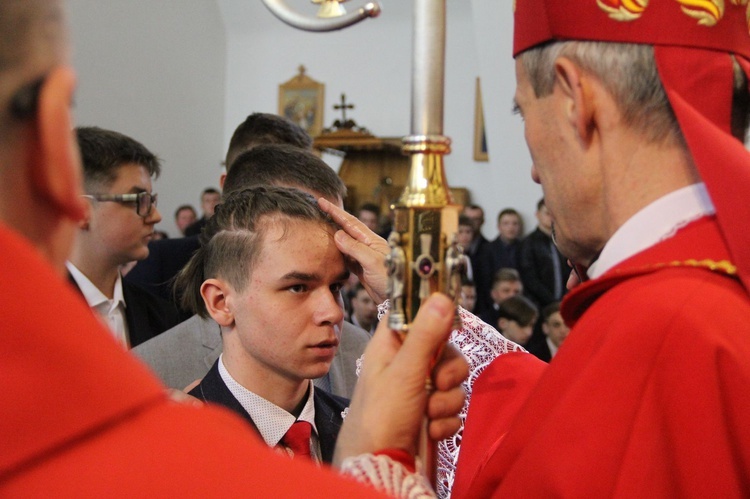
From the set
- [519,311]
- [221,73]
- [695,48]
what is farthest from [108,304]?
[221,73]

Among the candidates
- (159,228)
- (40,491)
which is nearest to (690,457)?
(40,491)

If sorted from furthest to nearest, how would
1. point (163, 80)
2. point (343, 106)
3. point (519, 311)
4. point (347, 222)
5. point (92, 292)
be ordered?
point (163, 80) < point (343, 106) < point (519, 311) < point (92, 292) < point (347, 222)

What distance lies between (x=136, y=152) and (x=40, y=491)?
3438 mm

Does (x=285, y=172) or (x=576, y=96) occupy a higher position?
(x=576, y=96)

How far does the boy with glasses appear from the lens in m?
3.70

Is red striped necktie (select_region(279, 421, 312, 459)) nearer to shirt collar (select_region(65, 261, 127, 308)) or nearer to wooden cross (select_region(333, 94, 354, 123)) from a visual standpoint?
shirt collar (select_region(65, 261, 127, 308))

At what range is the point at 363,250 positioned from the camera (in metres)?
2.20

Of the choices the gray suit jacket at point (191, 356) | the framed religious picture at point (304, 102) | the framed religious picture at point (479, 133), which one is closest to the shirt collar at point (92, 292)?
the gray suit jacket at point (191, 356)

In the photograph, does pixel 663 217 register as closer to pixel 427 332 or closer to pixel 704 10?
pixel 704 10

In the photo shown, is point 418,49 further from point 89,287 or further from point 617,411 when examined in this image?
point 89,287

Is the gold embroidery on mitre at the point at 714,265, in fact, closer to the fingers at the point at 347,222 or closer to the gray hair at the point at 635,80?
the gray hair at the point at 635,80

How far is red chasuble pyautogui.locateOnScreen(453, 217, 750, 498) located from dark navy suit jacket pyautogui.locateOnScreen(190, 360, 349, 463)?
92 centimetres

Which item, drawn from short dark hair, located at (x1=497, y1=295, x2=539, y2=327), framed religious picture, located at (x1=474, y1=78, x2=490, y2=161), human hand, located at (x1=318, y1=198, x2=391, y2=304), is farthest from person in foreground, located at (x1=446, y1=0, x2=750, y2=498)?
framed religious picture, located at (x1=474, y1=78, x2=490, y2=161)

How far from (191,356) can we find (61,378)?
96.1 inches
